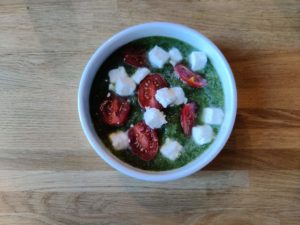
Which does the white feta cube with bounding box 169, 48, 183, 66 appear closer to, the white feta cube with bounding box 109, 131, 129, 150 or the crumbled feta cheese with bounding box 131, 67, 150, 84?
the crumbled feta cheese with bounding box 131, 67, 150, 84

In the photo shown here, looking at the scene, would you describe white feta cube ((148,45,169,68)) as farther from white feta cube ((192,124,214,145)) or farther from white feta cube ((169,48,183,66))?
white feta cube ((192,124,214,145))

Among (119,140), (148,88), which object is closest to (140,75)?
(148,88)

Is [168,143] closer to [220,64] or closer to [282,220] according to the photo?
[220,64]

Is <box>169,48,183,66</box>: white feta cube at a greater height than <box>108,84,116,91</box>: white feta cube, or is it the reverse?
<box>169,48,183,66</box>: white feta cube

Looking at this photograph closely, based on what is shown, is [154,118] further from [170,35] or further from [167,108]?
[170,35]

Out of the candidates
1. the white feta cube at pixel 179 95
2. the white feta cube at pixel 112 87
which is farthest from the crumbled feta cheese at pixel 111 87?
the white feta cube at pixel 179 95

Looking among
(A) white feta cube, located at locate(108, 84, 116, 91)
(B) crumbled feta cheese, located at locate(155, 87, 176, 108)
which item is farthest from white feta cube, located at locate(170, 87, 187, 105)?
(A) white feta cube, located at locate(108, 84, 116, 91)
